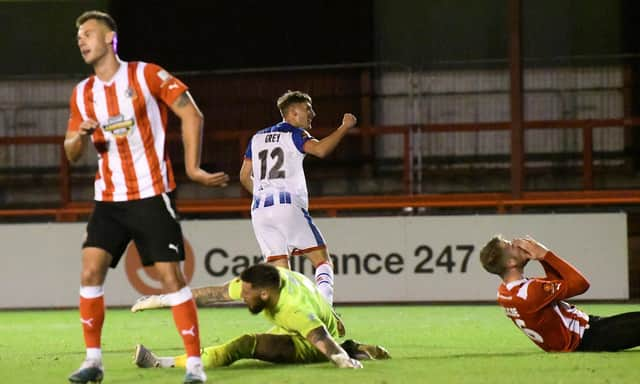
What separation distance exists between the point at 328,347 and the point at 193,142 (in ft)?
4.45

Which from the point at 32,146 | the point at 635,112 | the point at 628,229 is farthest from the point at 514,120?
the point at 32,146

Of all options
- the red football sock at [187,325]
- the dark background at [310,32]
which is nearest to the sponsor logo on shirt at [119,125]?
the red football sock at [187,325]

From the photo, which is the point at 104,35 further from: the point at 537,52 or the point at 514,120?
the point at 537,52

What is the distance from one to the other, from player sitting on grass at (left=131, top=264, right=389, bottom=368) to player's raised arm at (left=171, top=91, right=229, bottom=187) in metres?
0.77

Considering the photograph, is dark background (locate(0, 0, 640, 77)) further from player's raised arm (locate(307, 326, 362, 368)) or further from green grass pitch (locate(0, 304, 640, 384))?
player's raised arm (locate(307, 326, 362, 368))

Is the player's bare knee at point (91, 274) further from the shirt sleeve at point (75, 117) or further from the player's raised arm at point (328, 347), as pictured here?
the player's raised arm at point (328, 347)

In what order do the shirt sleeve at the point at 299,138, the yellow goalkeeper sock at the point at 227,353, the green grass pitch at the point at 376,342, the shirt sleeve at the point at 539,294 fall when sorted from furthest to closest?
the shirt sleeve at the point at 299,138 < the shirt sleeve at the point at 539,294 < the yellow goalkeeper sock at the point at 227,353 < the green grass pitch at the point at 376,342

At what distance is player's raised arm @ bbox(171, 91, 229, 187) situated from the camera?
6621 mm

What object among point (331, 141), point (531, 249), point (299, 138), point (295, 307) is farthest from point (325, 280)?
point (295, 307)

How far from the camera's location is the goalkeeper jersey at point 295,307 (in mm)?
7199

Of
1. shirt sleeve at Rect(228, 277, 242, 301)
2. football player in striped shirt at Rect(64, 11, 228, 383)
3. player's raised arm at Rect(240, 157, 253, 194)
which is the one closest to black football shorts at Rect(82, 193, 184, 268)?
football player in striped shirt at Rect(64, 11, 228, 383)

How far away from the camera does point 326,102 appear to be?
67.2 ft

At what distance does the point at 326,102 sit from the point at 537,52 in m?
3.29

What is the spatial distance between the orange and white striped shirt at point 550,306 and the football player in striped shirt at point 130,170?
2.19 m
